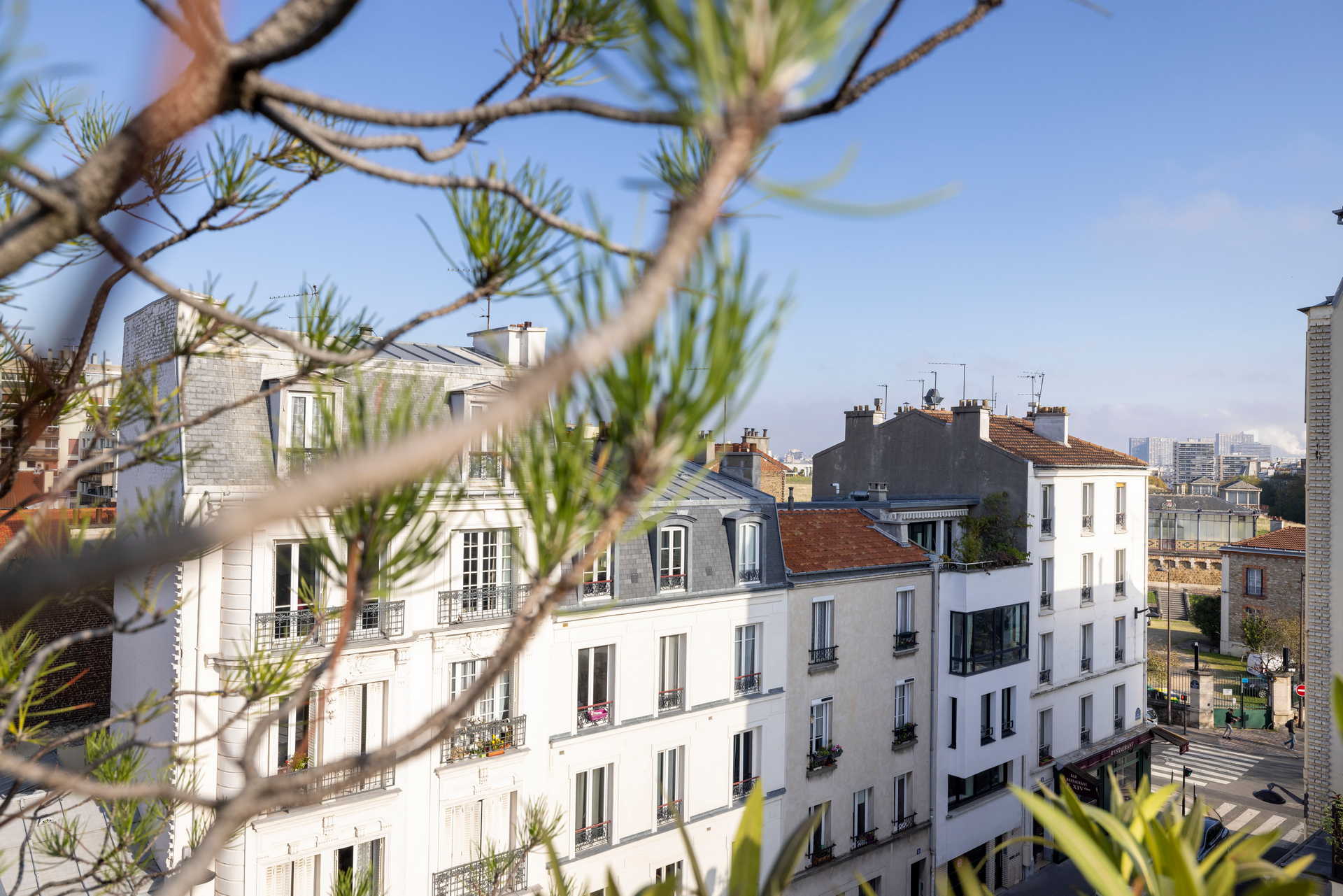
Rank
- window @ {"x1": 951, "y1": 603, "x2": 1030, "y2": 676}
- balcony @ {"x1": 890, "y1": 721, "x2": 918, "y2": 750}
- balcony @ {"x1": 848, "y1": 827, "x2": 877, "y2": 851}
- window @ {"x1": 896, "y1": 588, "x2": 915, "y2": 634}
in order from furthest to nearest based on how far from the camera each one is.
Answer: window @ {"x1": 951, "y1": 603, "x2": 1030, "y2": 676}, window @ {"x1": 896, "y1": 588, "x2": 915, "y2": 634}, balcony @ {"x1": 890, "y1": 721, "x2": 918, "y2": 750}, balcony @ {"x1": 848, "y1": 827, "x2": 877, "y2": 851}

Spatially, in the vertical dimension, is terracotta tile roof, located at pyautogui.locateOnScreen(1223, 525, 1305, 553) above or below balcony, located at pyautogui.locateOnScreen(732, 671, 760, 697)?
above

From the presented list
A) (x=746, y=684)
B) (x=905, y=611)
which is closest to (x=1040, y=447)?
(x=905, y=611)

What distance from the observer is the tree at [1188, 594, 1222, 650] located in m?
45.2

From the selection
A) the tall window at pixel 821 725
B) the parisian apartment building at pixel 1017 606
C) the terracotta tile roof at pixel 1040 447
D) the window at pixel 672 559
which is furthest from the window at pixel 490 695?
the terracotta tile roof at pixel 1040 447

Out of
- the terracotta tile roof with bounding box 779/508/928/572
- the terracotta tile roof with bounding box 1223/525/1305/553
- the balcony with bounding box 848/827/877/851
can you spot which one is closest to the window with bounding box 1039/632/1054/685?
the terracotta tile roof with bounding box 779/508/928/572

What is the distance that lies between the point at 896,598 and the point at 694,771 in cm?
629

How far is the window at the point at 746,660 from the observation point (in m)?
16.7

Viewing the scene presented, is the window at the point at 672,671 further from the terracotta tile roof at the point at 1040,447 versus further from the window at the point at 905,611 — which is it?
the terracotta tile roof at the point at 1040,447

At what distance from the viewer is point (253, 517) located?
110 cm

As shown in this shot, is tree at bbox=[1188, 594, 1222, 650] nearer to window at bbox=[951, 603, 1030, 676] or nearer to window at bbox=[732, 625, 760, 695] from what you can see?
window at bbox=[951, 603, 1030, 676]

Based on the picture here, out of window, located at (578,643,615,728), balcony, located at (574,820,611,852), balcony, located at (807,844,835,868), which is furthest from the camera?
balcony, located at (807,844,835,868)

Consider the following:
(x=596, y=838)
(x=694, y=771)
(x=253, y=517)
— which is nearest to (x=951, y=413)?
(x=694, y=771)

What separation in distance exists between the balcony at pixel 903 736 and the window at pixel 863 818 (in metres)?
1.15

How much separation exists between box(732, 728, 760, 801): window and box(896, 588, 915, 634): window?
4610 millimetres
